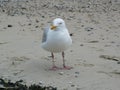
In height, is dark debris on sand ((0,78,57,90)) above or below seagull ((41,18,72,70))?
below

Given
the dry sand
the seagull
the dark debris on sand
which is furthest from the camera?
the seagull

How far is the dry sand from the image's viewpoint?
7180 millimetres

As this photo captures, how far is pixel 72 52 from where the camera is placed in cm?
884

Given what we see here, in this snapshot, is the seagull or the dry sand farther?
the seagull

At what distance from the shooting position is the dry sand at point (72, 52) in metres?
7.18

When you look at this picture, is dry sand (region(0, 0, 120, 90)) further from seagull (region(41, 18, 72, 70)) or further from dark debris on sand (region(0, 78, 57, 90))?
seagull (region(41, 18, 72, 70))

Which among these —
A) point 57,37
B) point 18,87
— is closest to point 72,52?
point 57,37

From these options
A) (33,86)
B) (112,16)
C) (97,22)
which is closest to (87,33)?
(97,22)

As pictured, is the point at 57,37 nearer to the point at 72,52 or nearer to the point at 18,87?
the point at 18,87

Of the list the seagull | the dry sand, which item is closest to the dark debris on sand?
the dry sand

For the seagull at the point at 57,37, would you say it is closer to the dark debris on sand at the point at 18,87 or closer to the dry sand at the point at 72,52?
the dry sand at the point at 72,52

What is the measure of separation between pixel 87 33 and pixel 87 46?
1375 mm

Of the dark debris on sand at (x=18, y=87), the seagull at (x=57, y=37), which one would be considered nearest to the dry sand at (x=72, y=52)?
the dark debris on sand at (x=18, y=87)

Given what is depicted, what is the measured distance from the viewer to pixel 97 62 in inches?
320
